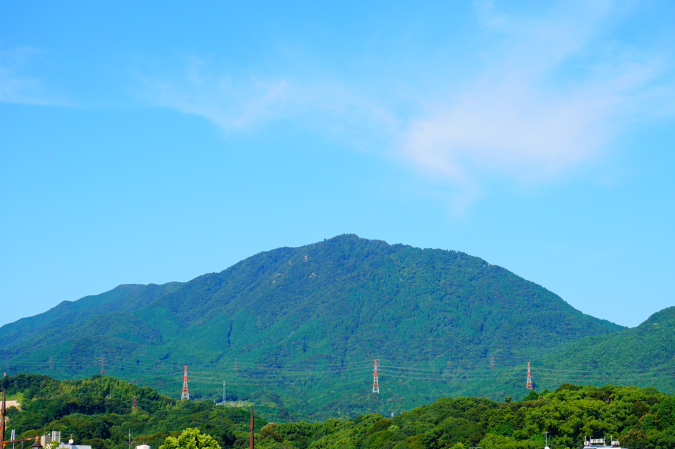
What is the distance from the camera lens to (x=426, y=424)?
120 meters

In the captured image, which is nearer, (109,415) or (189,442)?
(189,442)

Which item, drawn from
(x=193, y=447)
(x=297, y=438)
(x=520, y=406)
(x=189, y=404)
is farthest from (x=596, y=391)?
(x=189, y=404)

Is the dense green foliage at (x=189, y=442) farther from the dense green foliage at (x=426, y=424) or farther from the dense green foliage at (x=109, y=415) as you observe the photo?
the dense green foliage at (x=109, y=415)

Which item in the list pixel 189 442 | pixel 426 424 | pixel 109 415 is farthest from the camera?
pixel 109 415

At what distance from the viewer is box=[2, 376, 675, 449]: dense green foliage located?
3989 inches

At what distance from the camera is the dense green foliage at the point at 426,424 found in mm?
101312

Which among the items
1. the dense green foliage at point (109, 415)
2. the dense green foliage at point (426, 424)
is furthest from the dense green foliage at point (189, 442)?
the dense green foliage at point (109, 415)

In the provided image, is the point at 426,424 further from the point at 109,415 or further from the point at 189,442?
the point at 109,415

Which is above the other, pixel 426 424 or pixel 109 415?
pixel 426 424

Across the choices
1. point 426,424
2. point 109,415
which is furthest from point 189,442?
point 109,415

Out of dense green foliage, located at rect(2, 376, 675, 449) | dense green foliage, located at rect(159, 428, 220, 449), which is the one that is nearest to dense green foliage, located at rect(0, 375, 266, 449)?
dense green foliage, located at rect(2, 376, 675, 449)

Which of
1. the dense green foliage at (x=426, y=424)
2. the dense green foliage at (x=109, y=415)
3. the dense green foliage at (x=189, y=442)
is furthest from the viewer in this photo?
the dense green foliage at (x=109, y=415)

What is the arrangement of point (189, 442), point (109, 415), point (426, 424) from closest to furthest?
point (189, 442) → point (426, 424) → point (109, 415)

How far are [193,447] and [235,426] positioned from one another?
8027 centimetres
